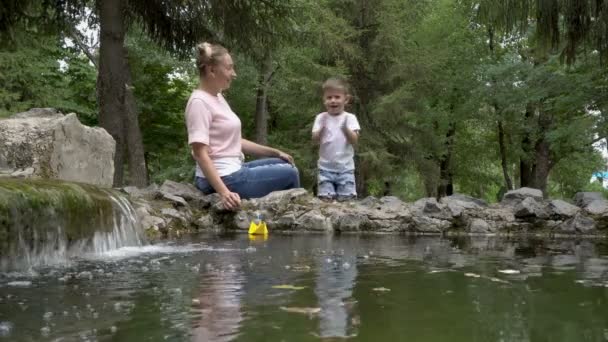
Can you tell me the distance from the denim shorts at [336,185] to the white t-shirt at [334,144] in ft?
0.56

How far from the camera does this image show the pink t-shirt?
4656 mm

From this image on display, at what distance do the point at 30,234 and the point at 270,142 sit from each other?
16075 mm

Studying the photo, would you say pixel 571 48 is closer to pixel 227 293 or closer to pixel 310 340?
pixel 227 293

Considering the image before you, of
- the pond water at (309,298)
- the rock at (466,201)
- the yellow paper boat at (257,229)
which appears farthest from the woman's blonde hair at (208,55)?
the rock at (466,201)

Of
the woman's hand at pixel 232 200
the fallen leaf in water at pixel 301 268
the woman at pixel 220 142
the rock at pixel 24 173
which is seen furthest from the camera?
the rock at pixel 24 173

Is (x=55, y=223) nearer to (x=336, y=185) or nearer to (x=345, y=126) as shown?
(x=345, y=126)

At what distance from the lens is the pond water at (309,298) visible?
1906 millimetres

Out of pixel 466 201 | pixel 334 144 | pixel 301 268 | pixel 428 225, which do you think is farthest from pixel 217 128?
pixel 466 201

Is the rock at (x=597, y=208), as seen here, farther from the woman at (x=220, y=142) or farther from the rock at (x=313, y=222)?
the woman at (x=220, y=142)

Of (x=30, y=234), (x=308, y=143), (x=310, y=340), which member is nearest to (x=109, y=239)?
(x=30, y=234)

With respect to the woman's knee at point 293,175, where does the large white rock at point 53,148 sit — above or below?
above

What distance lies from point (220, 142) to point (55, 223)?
1357 millimetres

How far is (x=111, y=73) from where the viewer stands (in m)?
10.0

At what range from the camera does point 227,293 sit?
8.64ft
